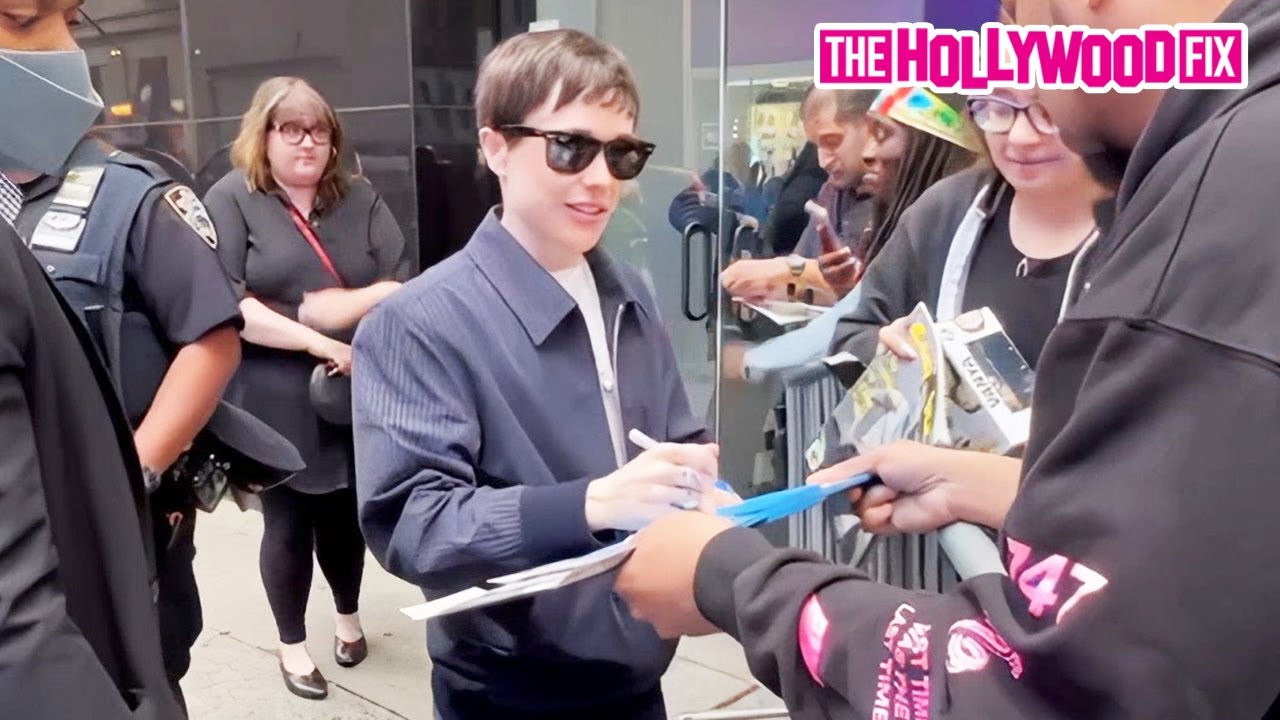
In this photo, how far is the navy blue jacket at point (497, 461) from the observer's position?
1491 millimetres

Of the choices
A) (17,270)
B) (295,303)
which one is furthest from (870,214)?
(17,270)

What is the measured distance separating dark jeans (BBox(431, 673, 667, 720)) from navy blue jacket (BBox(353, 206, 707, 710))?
26mm

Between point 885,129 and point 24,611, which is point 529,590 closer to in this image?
point 24,611

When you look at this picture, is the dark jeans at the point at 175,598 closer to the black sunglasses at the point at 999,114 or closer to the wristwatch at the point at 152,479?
the wristwatch at the point at 152,479

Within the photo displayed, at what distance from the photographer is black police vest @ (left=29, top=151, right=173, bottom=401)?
1.98 metres

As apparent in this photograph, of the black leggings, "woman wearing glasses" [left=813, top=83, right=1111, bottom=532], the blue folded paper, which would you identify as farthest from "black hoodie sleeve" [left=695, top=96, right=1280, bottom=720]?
the black leggings

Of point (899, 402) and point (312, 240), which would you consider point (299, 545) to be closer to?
point (312, 240)

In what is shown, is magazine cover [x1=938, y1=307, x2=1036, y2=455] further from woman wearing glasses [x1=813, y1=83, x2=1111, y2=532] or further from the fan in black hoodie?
the fan in black hoodie

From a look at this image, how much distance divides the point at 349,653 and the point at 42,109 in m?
2.51

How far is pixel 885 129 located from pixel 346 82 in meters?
3.07

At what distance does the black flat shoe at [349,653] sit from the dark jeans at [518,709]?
2.27 m

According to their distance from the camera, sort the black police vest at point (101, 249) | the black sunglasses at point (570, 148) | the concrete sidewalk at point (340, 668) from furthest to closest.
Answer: the concrete sidewalk at point (340, 668)
the black police vest at point (101, 249)
the black sunglasses at point (570, 148)

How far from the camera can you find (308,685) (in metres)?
3.71

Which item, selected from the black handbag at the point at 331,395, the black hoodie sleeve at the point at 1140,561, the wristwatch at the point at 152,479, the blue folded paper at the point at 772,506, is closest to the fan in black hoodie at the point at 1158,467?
the black hoodie sleeve at the point at 1140,561
